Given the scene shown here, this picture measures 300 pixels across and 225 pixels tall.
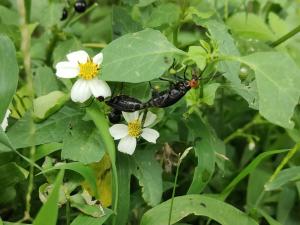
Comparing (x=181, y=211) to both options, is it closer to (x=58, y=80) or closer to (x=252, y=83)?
(x=252, y=83)

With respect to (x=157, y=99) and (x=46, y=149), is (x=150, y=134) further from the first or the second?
(x=46, y=149)

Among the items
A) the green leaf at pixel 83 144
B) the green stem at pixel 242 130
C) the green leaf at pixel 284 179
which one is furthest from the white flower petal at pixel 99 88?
the green stem at pixel 242 130

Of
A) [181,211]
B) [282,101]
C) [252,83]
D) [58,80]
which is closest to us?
[282,101]

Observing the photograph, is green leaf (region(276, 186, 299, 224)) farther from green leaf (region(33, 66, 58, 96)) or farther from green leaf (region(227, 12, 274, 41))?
green leaf (region(33, 66, 58, 96))

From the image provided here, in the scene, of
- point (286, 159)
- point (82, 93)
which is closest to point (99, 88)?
point (82, 93)

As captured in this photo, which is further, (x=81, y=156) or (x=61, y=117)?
(x=61, y=117)

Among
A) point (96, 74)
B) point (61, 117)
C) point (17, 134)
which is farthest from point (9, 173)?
point (96, 74)

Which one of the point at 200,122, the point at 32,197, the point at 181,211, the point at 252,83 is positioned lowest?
the point at 32,197
